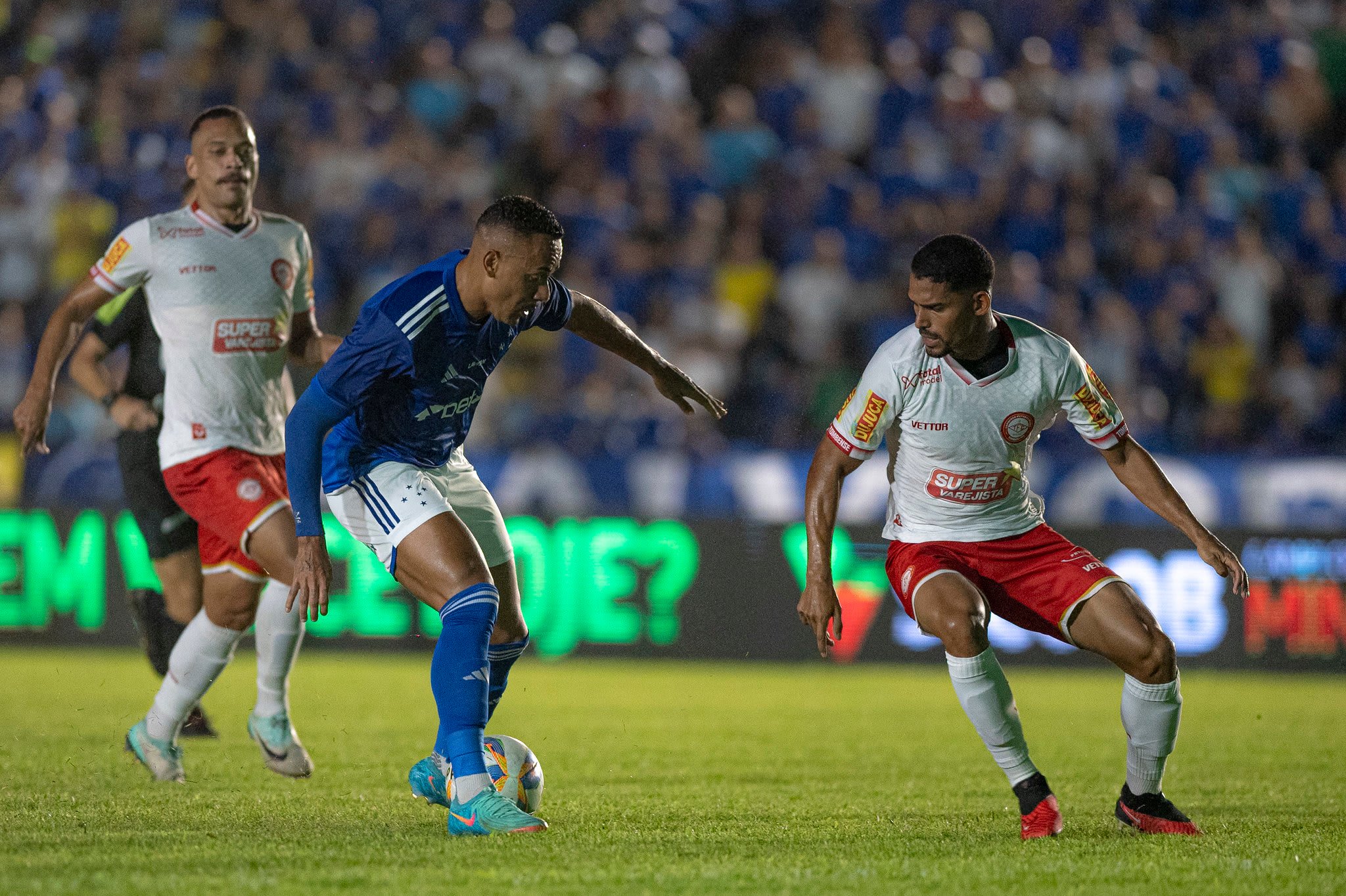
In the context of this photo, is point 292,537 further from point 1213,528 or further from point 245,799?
point 1213,528

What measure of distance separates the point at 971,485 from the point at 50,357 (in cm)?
363

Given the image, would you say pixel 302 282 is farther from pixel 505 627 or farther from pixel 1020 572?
pixel 1020 572

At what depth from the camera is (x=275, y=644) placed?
22.4 ft

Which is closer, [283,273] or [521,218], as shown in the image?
[521,218]

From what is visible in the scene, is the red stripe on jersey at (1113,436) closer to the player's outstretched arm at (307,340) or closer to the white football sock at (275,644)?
the player's outstretched arm at (307,340)

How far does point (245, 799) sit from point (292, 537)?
40.8 inches

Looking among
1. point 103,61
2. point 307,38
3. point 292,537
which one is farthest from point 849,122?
point 292,537

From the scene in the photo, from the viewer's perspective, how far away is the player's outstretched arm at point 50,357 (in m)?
6.45

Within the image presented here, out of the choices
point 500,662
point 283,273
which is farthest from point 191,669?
point 283,273

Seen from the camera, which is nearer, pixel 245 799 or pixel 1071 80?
pixel 245 799

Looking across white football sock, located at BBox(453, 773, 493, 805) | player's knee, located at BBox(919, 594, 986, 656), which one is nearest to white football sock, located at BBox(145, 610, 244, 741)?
white football sock, located at BBox(453, 773, 493, 805)

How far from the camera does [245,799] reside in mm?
5949

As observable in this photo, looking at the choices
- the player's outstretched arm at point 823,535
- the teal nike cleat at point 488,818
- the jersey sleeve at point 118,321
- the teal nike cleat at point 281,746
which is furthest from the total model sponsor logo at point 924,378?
the jersey sleeve at point 118,321

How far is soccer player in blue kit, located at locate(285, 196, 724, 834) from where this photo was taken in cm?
518
